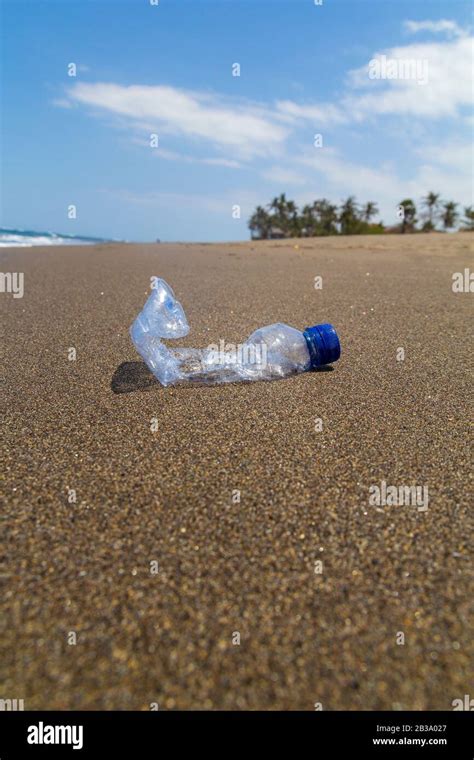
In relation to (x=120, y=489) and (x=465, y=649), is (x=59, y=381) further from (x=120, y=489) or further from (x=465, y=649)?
(x=465, y=649)

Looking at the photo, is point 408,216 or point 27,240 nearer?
point 27,240

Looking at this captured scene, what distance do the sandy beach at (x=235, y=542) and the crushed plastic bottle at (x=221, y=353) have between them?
5.1 inches

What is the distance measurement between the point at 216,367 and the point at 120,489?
50.1 inches

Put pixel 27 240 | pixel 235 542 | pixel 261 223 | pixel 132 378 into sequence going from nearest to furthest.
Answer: pixel 235 542, pixel 132 378, pixel 27 240, pixel 261 223

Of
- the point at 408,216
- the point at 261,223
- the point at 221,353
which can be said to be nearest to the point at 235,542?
the point at 221,353

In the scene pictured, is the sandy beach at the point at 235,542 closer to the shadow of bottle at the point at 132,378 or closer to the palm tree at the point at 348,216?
the shadow of bottle at the point at 132,378

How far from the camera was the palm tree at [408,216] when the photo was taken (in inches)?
1432

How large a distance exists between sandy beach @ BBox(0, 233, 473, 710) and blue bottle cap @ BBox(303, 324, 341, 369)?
4.0 inches

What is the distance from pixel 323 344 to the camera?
8.43 feet

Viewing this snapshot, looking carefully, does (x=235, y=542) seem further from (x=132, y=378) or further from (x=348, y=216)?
(x=348, y=216)

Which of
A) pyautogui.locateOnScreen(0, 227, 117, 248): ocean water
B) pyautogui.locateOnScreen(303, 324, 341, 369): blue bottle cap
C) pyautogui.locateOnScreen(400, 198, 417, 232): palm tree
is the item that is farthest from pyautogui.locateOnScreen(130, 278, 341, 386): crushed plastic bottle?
pyautogui.locateOnScreen(400, 198, 417, 232): palm tree

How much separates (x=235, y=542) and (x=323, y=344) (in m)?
1.59

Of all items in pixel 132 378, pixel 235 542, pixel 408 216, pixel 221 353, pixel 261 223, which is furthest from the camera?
pixel 261 223
